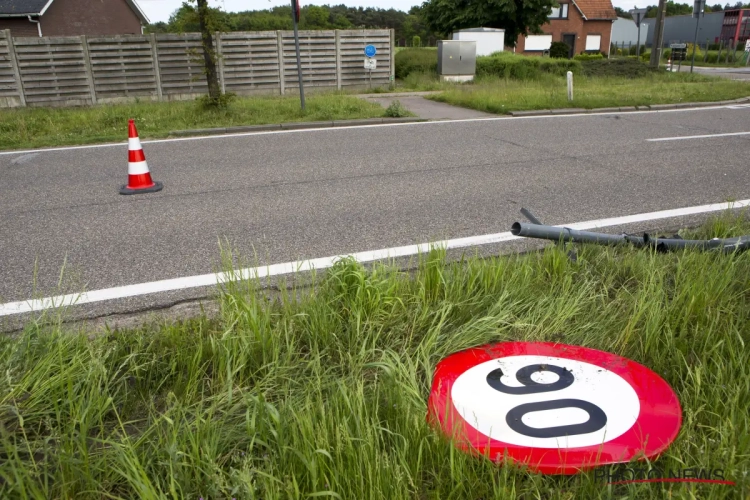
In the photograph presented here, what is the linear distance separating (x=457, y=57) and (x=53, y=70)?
11888 millimetres

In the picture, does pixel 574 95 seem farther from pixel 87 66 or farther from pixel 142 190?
pixel 87 66

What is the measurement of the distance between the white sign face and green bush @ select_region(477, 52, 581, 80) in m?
18.4

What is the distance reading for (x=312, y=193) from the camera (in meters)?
5.81

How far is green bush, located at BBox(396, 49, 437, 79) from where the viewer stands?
68.3 feet

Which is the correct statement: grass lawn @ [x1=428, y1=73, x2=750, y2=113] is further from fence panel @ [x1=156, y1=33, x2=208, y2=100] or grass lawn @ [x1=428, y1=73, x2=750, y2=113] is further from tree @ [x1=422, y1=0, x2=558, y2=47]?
tree @ [x1=422, y1=0, x2=558, y2=47]

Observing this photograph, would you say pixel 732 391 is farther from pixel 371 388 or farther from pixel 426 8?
pixel 426 8

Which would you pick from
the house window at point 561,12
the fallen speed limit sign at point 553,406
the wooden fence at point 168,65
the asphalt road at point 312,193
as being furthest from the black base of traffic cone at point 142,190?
the house window at point 561,12

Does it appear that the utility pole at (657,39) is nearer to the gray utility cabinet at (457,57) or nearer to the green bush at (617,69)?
the green bush at (617,69)

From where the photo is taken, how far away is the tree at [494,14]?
103ft

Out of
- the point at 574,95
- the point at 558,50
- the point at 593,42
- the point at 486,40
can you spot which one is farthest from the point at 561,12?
the point at 574,95

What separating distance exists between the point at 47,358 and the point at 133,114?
34.5ft

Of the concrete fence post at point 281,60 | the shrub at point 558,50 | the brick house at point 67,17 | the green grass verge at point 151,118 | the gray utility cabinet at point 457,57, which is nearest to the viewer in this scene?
the green grass verge at point 151,118

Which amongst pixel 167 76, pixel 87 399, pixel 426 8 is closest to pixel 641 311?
pixel 87 399

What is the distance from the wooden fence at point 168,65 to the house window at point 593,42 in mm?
38939
